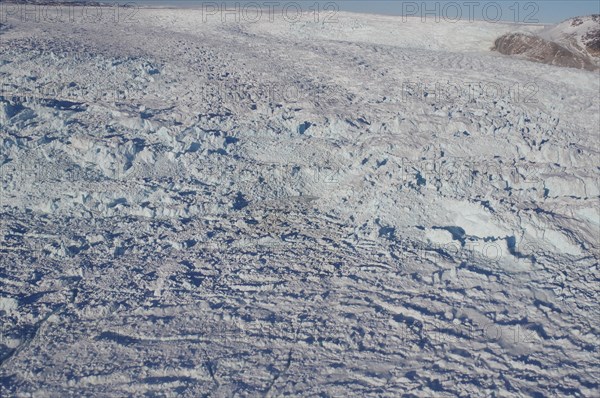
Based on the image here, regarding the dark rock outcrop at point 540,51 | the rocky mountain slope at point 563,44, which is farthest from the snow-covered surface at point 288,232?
the rocky mountain slope at point 563,44

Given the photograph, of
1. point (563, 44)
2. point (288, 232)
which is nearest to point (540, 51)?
point (563, 44)

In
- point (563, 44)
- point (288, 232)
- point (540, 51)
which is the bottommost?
point (288, 232)

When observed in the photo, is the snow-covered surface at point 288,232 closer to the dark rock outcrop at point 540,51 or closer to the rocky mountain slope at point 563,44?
the dark rock outcrop at point 540,51

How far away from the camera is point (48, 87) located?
8.74m

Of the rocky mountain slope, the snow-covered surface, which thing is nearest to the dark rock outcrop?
the rocky mountain slope

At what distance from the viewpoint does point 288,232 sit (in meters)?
5.80

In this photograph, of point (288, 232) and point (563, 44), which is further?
point (563, 44)

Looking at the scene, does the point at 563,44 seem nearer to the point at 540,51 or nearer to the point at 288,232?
the point at 540,51

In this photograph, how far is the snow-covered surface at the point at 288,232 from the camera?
3.96 m

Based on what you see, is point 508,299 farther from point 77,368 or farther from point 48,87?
point 48,87

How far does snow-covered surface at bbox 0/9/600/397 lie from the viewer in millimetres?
3961

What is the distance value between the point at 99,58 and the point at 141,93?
171 centimetres

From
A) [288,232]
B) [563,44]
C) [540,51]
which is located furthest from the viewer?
[563,44]

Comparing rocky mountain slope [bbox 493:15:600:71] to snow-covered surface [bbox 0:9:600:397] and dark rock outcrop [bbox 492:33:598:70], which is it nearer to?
dark rock outcrop [bbox 492:33:598:70]
